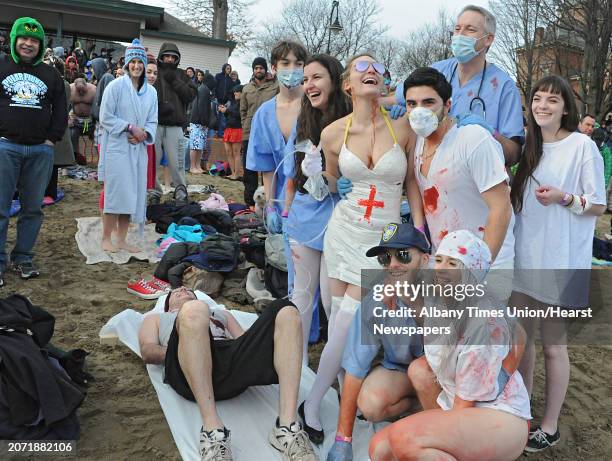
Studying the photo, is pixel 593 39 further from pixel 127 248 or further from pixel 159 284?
pixel 159 284

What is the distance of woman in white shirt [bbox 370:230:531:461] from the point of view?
77.6 inches

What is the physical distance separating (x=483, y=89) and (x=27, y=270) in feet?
12.5

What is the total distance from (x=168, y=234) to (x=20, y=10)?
15.0m

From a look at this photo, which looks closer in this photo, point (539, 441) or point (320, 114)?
point (539, 441)

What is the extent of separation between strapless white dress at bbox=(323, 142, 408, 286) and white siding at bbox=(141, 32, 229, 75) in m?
16.3

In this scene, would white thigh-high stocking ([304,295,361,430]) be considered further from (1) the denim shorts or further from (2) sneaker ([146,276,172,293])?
(1) the denim shorts

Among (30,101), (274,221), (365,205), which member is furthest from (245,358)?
(30,101)

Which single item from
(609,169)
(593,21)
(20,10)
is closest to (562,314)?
(609,169)

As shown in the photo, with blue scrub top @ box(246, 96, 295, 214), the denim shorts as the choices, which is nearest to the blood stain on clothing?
blue scrub top @ box(246, 96, 295, 214)

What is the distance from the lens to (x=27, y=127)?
435 cm

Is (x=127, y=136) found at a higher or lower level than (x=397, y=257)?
higher

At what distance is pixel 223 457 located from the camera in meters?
2.33

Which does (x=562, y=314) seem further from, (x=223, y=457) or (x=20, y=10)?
(x=20, y=10)

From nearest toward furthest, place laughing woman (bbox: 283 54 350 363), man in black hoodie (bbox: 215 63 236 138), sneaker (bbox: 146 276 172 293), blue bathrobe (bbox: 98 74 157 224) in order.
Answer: laughing woman (bbox: 283 54 350 363) < sneaker (bbox: 146 276 172 293) < blue bathrobe (bbox: 98 74 157 224) < man in black hoodie (bbox: 215 63 236 138)
